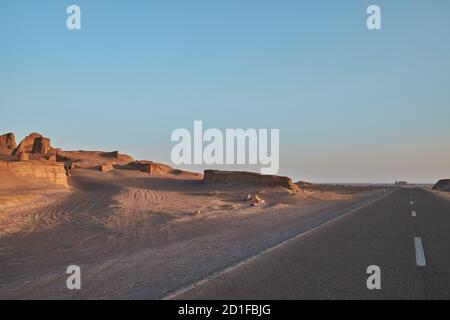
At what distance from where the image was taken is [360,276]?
793cm

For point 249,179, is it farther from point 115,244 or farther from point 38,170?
Answer: point 115,244

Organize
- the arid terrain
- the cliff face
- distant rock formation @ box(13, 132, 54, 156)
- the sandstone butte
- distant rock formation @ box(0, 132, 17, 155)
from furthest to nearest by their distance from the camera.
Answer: distant rock formation @ box(0, 132, 17, 155)
distant rock formation @ box(13, 132, 54, 156)
the sandstone butte
the cliff face
the arid terrain

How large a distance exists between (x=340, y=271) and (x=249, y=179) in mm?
49661

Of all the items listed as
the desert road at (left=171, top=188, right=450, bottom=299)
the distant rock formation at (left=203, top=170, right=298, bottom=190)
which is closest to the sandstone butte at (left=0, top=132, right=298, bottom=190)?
the distant rock formation at (left=203, top=170, right=298, bottom=190)

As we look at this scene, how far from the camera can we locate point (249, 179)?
190 feet

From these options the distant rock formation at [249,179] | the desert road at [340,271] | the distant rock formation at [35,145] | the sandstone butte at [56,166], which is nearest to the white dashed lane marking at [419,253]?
the desert road at [340,271]

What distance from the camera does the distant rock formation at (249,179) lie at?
184 feet

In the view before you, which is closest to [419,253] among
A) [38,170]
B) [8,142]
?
[38,170]


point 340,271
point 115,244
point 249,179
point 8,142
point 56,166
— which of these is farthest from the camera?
point 8,142

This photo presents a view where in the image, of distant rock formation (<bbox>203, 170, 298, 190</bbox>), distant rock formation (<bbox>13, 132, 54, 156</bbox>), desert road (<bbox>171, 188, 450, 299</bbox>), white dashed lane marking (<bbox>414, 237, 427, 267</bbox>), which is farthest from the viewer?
distant rock formation (<bbox>13, 132, 54, 156</bbox>)

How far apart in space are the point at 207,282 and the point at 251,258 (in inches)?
97.1

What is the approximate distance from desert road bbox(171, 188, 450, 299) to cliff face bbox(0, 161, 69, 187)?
101 feet

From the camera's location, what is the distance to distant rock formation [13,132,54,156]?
226ft

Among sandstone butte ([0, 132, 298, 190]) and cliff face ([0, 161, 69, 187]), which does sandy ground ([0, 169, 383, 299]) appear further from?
sandstone butte ([0, 132, 298, 190])
